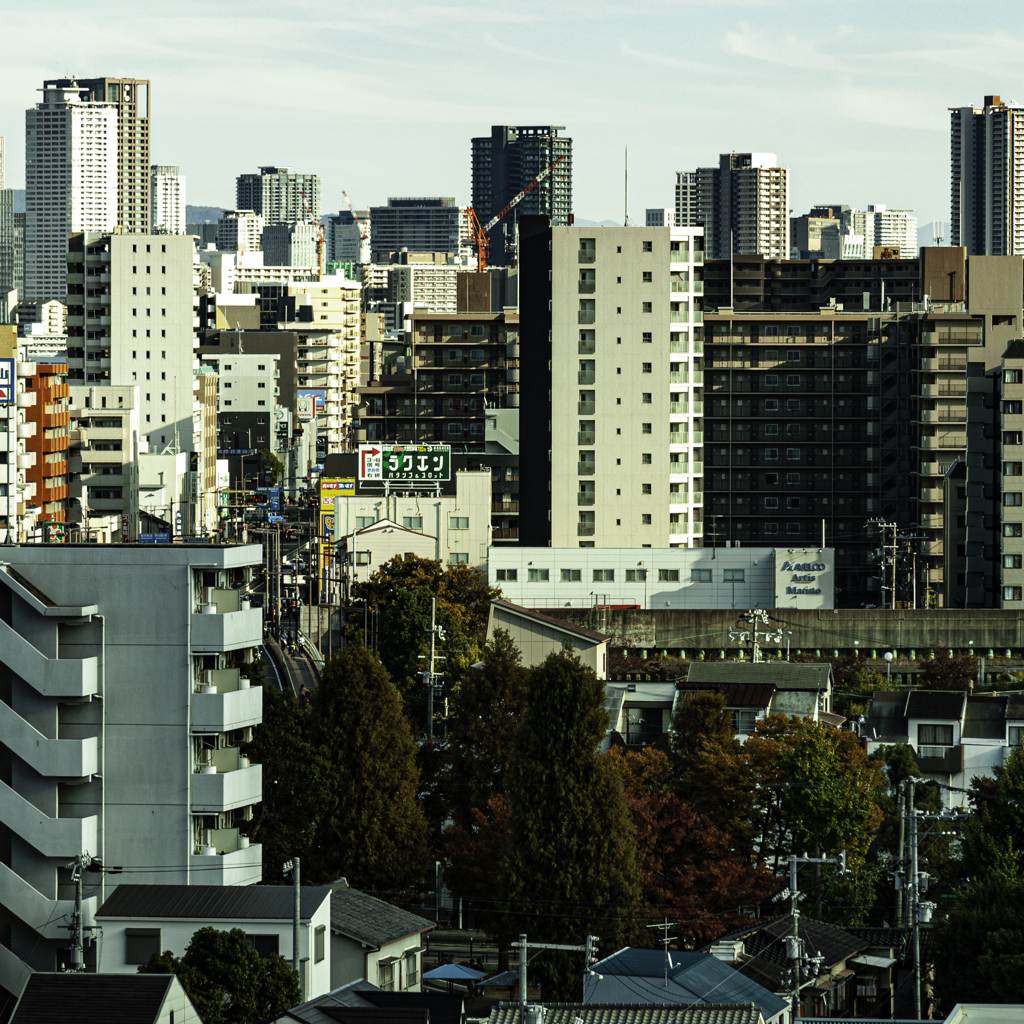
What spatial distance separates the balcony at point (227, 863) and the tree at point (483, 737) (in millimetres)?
9633

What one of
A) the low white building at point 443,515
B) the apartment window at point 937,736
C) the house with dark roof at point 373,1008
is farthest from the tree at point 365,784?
the low white building at point 443,515

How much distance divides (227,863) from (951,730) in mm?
29728

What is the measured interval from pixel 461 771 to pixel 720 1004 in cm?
1754

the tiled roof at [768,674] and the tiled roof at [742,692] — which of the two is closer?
the tiled roof at [742,692]

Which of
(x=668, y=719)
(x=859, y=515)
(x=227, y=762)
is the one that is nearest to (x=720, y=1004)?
(x=227, y=762)

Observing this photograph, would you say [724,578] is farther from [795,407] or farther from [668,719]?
[668,719]

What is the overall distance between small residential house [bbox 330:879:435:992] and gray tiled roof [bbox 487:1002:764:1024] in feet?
19.3

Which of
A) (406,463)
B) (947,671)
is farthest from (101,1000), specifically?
(406,463)

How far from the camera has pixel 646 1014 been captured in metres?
28.4

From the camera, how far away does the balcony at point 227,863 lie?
1355 inches

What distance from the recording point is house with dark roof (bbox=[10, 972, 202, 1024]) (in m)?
26.6

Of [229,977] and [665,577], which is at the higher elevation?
[665,577]

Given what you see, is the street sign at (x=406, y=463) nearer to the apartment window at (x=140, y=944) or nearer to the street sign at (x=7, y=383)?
the street sign at (x=7, y=383)

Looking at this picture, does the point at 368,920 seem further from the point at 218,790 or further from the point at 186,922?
the point at 186,922
